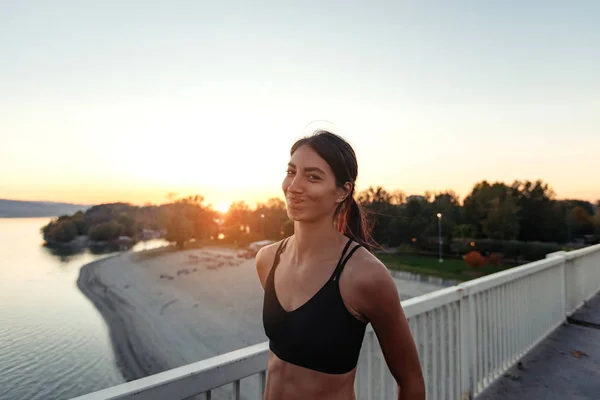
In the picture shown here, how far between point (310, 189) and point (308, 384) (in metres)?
0.55

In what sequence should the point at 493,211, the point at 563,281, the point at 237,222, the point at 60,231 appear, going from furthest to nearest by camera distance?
the point at 237,222 < the point at 60,231 < the point at 493,211 < the point at 563,281

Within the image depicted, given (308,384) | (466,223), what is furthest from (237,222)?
(308,384)

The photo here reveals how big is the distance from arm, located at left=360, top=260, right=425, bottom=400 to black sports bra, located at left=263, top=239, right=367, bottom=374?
0.21 feet

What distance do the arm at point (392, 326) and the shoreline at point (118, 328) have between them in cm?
1658

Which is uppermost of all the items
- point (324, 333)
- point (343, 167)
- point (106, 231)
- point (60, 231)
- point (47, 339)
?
point (343, 167)

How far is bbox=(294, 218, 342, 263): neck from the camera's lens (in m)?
1.05

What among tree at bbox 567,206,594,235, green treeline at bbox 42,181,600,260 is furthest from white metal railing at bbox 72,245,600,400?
tree at bbox 567,206,594,235

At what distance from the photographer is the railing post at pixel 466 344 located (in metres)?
2.30

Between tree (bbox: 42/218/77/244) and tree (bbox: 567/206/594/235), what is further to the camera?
tree (bbox: 42/218/77/244)

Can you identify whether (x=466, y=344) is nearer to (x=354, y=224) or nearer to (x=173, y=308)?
(x=354, y=224)

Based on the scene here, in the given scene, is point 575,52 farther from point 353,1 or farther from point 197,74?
point 197,74

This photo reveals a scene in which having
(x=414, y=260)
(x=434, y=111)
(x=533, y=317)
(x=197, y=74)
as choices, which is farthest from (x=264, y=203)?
(x=533, y=317)

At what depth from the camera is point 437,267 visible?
33.8m

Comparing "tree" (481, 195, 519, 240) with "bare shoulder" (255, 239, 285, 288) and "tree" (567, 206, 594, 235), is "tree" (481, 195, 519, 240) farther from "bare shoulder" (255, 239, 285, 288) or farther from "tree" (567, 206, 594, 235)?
"bare shoulder" (255, 239, 285, 288)
